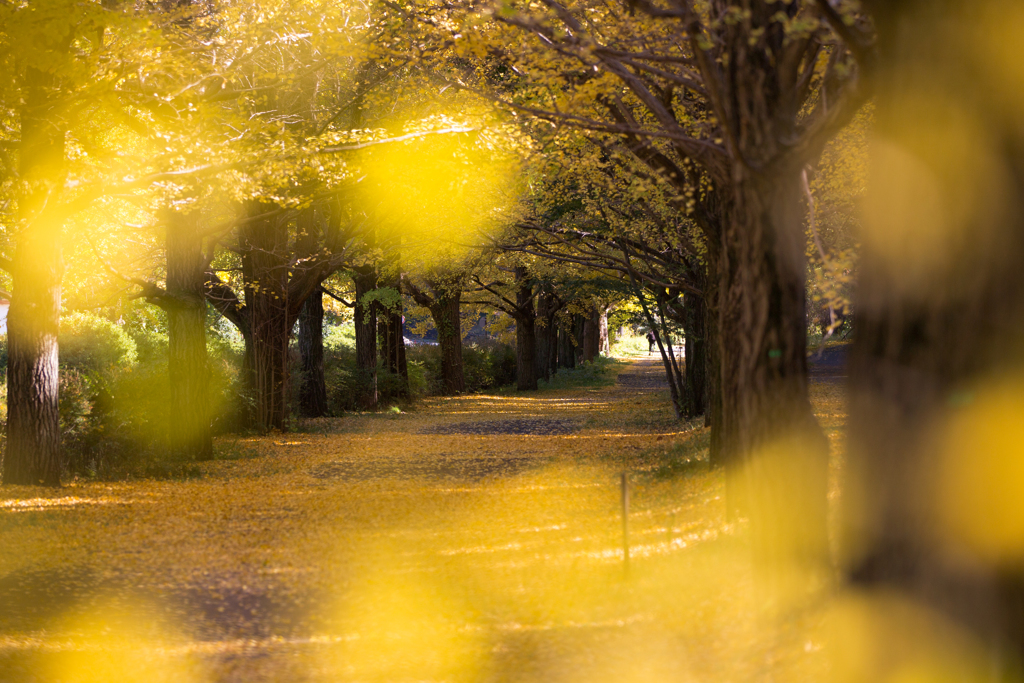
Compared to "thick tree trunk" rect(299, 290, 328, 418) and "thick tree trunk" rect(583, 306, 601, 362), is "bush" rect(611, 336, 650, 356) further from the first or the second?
"thick tree trunk" rect(299, 290, 328, 418)

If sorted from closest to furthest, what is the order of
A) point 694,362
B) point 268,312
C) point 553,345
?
point 268,312 < point 694,362 < point 553,345

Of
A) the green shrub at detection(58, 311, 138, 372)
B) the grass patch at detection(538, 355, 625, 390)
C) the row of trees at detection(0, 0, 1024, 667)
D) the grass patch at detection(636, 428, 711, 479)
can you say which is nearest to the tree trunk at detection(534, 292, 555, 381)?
the grass patch at detection(538, 355, 625, 390)

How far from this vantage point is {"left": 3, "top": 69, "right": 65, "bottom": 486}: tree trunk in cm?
1146

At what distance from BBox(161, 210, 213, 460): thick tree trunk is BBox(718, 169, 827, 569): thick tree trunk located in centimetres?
1213

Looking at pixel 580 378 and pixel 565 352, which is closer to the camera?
pixel 580 378

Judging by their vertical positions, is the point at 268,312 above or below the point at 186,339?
above

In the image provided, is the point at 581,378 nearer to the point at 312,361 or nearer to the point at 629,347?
the point at 312,361

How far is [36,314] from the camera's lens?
11.8 meters

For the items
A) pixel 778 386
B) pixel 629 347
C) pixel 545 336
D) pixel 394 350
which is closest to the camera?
pixel 778 386

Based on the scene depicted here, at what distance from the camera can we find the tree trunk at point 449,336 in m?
31.3

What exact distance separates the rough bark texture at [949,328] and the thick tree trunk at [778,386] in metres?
1.33

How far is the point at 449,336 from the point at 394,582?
81.0ft

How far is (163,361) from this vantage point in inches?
695

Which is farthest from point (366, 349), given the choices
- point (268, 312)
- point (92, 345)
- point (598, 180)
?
point (598, 180)
